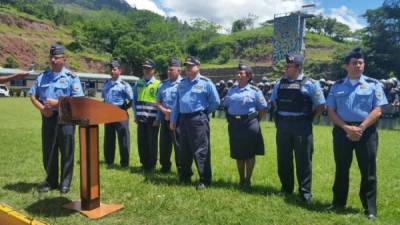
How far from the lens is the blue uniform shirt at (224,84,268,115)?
22.0ft

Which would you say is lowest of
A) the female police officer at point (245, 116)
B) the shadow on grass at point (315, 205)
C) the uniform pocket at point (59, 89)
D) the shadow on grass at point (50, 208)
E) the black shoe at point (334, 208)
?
the shadow on grass at point (50, 208)

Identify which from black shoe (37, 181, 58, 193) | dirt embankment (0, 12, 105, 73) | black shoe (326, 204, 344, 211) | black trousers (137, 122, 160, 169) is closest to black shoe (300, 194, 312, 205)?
black shoe (326, 204, 344, 211)

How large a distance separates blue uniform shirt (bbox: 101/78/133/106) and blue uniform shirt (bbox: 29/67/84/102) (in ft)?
7.01

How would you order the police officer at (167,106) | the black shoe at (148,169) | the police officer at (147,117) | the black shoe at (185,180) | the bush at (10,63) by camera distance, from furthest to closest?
the bush at (10,63), the police officer at (147,117), the black shoe at (148,169), the police officer at (167,106), the black shoe at (185,180)

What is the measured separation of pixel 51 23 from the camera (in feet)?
335

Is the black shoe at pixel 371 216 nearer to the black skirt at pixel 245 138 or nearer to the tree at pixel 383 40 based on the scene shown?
the black skirt at pixel 245 138

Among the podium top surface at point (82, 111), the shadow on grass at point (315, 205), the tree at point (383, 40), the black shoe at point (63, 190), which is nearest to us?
the podium top surface at point (82, 111)

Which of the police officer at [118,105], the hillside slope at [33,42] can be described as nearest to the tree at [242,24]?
the hillside slope at [33,42]

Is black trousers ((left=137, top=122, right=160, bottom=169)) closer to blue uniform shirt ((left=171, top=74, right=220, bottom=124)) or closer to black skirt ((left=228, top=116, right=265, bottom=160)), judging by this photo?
blue uniform shirt ((left=171, top=74, right=220, bottom=124))

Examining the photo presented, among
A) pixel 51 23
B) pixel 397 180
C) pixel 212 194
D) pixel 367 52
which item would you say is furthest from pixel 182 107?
pixel 51 23

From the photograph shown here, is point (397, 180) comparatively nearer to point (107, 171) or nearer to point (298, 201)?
point (298, 201)

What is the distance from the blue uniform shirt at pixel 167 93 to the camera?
7941mm

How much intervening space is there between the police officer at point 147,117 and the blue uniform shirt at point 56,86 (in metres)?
1.93

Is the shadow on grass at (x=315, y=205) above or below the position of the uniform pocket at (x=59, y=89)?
below
